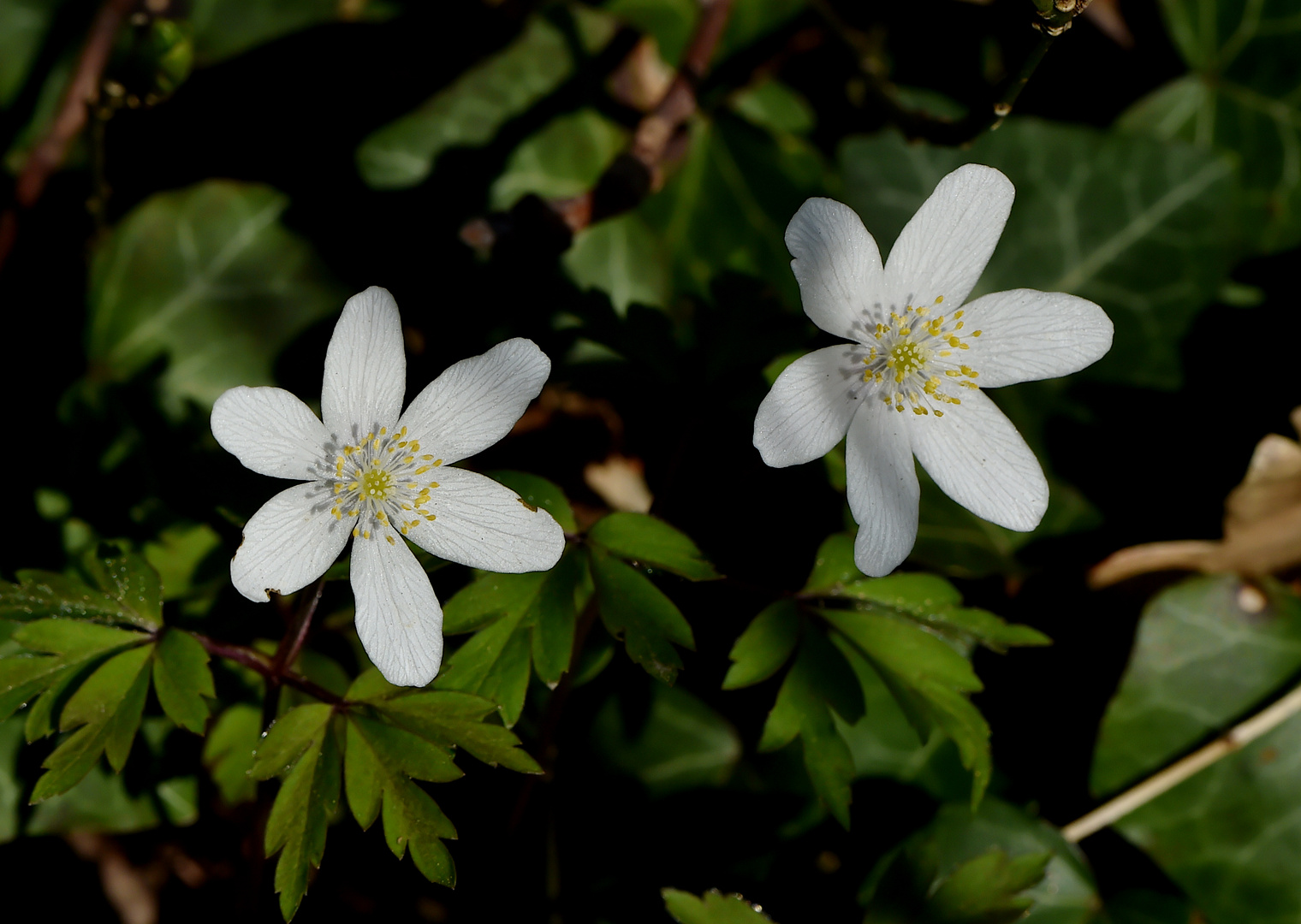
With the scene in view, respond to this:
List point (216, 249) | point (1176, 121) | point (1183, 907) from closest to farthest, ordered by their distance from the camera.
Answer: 1. point (1183, 907)
2. point (216, 249)
3. point (1176, 121)

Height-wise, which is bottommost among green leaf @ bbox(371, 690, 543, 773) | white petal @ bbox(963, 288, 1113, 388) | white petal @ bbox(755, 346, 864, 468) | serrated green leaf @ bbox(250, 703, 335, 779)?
serrated green leaf @ bbox(250, 703, 335, 779)

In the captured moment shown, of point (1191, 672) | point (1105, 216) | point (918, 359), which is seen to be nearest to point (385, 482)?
point (918, 359)

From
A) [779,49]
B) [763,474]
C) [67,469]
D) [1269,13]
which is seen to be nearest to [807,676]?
[763,474]

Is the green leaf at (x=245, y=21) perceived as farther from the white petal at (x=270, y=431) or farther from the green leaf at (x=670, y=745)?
the green leaf at (x=670, y=745)

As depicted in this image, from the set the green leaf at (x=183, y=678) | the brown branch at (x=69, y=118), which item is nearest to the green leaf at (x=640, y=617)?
the green leaf at (x=183, y=678)

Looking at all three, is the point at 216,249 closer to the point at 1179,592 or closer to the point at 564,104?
the point at 564,104

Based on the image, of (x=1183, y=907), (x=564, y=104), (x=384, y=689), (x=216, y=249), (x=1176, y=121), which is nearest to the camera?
(x=384, y=689)

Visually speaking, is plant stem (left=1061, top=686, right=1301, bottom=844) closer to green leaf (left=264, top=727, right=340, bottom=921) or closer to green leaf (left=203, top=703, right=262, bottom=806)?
green leaf (left=264, top=727, right=340, bottom=921)

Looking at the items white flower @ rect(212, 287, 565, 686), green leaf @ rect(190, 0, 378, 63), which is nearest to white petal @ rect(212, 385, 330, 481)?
white flower @ rect(212, 287, 565, 686)
